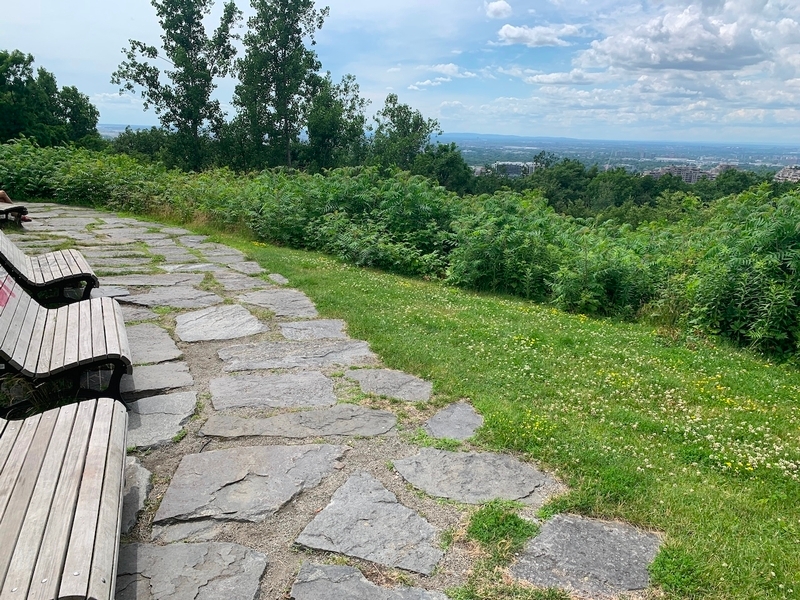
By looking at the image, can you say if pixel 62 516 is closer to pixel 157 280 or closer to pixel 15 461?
pixel 15 461

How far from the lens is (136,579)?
2.25 metres

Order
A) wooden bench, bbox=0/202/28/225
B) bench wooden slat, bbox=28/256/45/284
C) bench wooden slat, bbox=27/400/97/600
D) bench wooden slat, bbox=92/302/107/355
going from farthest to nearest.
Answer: wooden bench, bbox=0/202/28/225
bench wooden slat, bbox=28/256/45/284
bench wooden slat, bbox=92/302/107/355
bench wooden slat, bbox=27/400/97/600

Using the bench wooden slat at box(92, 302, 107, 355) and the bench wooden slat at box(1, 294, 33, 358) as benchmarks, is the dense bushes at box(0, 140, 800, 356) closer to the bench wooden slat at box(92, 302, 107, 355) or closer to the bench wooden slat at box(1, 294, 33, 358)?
the bench wooden slat at box(92, 302, 107, 355)

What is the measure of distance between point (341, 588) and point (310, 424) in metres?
1.40

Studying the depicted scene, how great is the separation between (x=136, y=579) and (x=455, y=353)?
10.1 ft

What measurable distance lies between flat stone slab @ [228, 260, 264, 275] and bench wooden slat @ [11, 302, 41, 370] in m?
3.56

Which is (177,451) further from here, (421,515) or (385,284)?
(385,284)

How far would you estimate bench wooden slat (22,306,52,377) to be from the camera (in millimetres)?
3186

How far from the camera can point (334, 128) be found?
114 ft

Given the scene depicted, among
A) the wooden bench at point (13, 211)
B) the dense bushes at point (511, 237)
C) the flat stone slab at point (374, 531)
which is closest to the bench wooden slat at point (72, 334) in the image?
the flat stone slab at point (374, 531)

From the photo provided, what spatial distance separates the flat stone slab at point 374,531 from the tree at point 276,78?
34.7 meters

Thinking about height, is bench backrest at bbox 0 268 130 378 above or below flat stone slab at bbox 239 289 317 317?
above

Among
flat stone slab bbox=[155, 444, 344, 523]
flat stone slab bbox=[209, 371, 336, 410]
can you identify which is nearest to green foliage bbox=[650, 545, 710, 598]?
flat stone slab bbox=[155, 444, 344, 523]

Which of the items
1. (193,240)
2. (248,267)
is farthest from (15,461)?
(193,240)
